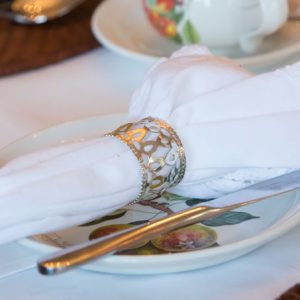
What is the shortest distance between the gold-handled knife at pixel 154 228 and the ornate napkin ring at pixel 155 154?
31mm

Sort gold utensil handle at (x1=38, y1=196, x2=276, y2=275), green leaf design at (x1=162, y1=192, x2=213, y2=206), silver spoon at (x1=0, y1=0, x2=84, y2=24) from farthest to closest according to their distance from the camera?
silver spoon at (x1=0, y1=0, x2=84, y2=24)
green leaf design at (x1=162, y1=192, x2=213, y2=206)
gold utensil handle at (x1=38, y1=196, x2=276, y2=275)

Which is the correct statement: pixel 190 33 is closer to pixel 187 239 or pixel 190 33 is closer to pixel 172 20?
pixel 172 20

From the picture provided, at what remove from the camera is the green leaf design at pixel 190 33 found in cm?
71

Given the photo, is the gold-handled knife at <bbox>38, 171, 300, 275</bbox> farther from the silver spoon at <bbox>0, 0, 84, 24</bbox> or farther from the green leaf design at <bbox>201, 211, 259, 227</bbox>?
the silver spoon at <bbox>0, 0, 84, 24</bbox>

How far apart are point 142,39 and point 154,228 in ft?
1.36

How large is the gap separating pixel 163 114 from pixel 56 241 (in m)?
0.10

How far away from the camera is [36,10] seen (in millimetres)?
830

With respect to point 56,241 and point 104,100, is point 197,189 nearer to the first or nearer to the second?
point 56,241

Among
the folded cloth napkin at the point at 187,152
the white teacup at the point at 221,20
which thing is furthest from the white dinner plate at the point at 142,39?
the folded cloth napkin at the point at 187,152

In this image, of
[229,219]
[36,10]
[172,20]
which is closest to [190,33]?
[172,20]

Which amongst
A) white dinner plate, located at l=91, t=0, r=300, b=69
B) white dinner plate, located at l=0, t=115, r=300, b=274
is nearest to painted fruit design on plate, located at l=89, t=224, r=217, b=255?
white dinner plate, located at l=0, t=115, r=300, b=274

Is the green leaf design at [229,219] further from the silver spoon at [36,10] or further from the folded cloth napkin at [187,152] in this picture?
the silver spoon at [36,10]

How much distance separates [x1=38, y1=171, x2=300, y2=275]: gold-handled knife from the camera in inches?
14.0

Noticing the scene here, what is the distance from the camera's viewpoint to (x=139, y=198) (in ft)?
1.44
